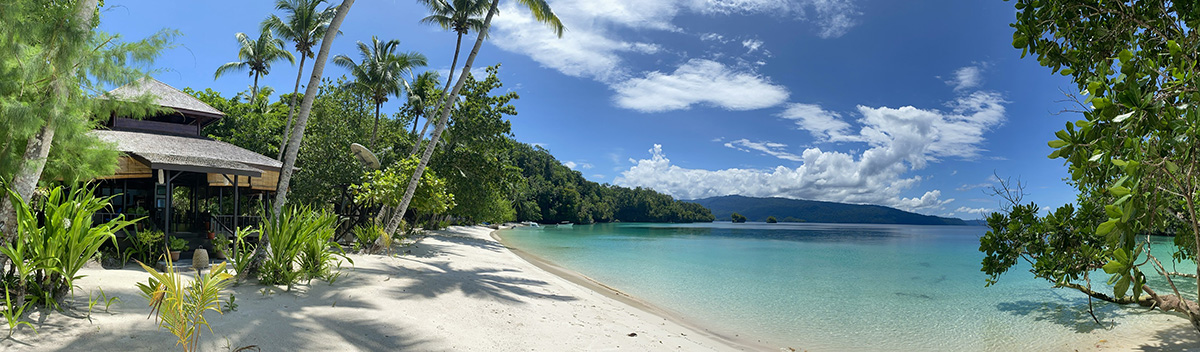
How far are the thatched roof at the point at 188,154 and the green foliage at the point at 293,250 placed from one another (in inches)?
136

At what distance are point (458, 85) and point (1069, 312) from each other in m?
14.6

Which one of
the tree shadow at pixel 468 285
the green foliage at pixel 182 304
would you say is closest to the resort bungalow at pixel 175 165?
the tree shadow at pixel 468 285

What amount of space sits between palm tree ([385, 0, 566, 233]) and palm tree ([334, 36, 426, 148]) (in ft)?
35.9

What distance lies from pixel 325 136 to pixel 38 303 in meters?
17.9

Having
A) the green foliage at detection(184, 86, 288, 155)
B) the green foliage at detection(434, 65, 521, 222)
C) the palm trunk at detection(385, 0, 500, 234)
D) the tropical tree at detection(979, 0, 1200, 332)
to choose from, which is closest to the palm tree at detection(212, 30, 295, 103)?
the green foliage at detection(184, 86, 288, 155)

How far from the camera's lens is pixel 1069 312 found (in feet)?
36.4

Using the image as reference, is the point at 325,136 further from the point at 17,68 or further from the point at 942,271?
the point at 942,271

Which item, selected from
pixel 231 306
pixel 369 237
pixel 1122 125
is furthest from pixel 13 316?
pixel 369 237

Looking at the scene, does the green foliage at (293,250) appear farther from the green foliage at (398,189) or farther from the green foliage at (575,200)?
the green foliage at (575,200)

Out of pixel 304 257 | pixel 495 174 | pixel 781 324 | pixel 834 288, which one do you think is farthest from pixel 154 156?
pixel 834 288

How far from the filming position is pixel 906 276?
19219 millimetres

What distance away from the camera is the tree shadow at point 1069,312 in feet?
31.6

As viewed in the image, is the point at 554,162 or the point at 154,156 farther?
the point at 554,162

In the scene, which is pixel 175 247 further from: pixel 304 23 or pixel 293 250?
pixel 304 23
